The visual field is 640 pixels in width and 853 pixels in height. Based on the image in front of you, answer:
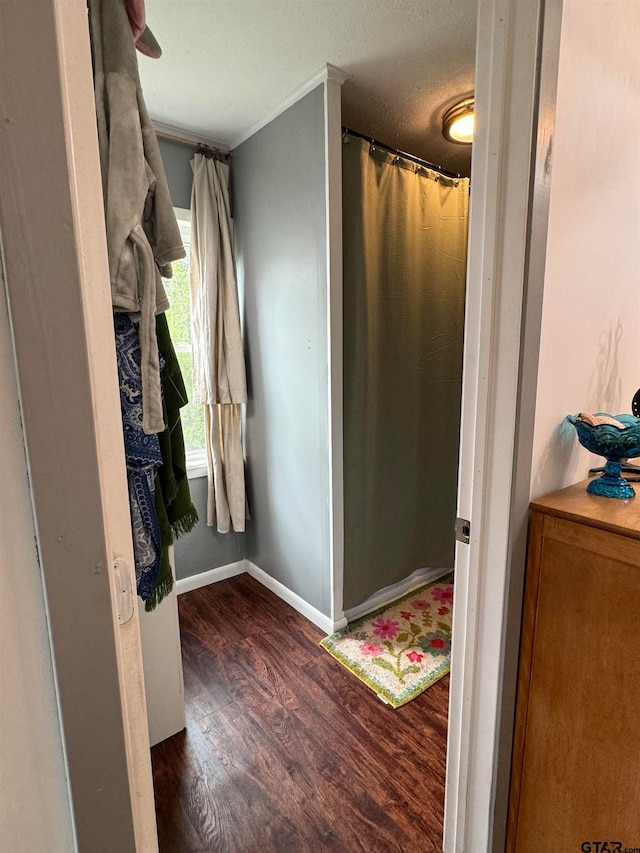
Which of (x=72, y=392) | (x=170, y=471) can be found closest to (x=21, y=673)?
(x=72, y=392)

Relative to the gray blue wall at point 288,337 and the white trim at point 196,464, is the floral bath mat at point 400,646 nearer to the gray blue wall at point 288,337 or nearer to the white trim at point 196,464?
the gray blue wall at point 288,337

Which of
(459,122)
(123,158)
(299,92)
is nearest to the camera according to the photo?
(123,158)

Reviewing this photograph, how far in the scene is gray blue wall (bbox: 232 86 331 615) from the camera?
1.89 meters

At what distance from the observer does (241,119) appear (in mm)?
2039

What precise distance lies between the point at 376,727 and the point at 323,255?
1.85m

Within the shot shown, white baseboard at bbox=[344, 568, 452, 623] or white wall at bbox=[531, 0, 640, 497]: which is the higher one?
white wall at bbox=[531, 0, 640, 497]

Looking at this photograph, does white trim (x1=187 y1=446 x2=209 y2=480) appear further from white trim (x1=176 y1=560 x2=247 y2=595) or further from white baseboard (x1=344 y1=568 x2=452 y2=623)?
white baseboard (x1=344 y1=568 x2=452 y2=623)

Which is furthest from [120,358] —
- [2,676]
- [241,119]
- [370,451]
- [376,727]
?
[241,119]

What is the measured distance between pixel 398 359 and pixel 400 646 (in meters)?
1.36

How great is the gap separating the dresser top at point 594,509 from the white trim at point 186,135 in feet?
7.49

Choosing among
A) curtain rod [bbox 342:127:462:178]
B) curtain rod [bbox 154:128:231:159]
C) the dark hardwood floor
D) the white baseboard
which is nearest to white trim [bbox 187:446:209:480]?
the dark hardwood floor

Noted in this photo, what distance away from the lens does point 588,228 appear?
38.7 inches

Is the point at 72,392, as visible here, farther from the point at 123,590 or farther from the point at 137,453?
the point at 137,453

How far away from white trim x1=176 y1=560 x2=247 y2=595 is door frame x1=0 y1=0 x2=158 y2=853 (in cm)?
201
